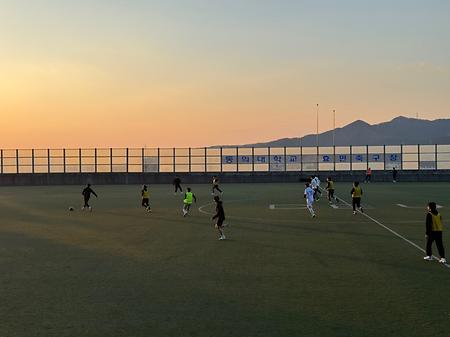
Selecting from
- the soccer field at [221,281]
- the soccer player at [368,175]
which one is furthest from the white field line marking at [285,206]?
the soccer player at [368,175]

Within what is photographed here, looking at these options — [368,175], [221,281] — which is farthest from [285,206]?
[368,175]

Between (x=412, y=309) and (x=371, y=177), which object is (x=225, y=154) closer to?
(x=371, y=177)

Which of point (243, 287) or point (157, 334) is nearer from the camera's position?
point (157, 334)

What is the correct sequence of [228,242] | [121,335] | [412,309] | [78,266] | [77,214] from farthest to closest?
[77,214] < [228,242] < [78,266] < [412,309] < [121,335]

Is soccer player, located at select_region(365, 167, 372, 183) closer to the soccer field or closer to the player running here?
the player running

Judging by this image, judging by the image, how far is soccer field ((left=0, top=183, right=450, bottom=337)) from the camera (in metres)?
8.30

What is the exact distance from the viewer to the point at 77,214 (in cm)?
2712

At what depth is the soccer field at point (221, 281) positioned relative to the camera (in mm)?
8305

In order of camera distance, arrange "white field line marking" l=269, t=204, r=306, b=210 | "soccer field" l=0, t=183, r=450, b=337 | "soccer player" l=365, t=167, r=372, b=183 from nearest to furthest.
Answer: "soccer field" l=0, t=183, r=450, b=337
"white field line marking" l=269, t=204, r=306, b=210
"soccer player" l=365, t=167, r=372, b=183

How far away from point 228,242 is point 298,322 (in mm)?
8808

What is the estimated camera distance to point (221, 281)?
1138cm

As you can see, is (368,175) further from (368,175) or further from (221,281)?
(221,281)

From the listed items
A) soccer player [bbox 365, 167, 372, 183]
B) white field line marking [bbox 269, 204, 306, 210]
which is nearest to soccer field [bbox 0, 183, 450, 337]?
white field line marking [bbox 269, 204, 306, 210]

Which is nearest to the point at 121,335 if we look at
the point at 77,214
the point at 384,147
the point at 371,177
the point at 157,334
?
the point at 157,334
